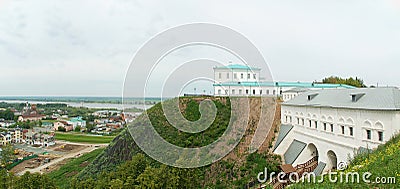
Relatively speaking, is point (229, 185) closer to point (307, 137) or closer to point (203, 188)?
point (203, 188)

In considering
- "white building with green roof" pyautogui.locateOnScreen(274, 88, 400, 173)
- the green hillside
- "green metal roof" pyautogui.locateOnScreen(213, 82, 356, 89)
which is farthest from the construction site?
"white building with green roof" pyautogui.locateOnScreen(274, 88, 400, 173)

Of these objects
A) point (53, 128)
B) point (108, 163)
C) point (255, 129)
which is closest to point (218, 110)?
point (255, 129)

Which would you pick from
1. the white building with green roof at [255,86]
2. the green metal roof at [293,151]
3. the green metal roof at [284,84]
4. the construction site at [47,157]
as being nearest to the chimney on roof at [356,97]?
the green metal roof at [293,151]

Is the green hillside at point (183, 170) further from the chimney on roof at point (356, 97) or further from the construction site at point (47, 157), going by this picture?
the construction site at point (47, 157)

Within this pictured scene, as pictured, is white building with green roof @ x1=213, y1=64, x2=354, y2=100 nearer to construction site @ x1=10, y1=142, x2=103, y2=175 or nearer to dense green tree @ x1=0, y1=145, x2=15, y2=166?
construction site @ x1=10, y1=142, x2=103, y2=175

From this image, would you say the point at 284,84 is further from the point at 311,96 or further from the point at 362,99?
the point at 362,99

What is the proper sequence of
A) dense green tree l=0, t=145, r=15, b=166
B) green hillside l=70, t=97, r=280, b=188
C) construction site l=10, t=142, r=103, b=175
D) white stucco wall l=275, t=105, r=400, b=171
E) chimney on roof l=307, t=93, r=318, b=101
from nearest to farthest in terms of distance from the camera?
green hillside l=70, t=97, r=280, b=188
white stucco wall l=275, t=105, r=400, b=171
chimney on roof l=307, t=93, r=318, b=101
construction site l=10, t=142, r=103, b=175
dense green tree l=0, t=145, r=15, b=166

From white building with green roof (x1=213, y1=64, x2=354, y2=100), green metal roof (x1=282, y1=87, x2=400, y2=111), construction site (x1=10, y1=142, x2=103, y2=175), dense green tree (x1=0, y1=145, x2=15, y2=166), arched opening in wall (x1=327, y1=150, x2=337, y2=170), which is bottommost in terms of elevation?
construction site (x1=10, y1=142, x2=103, y2=175)
